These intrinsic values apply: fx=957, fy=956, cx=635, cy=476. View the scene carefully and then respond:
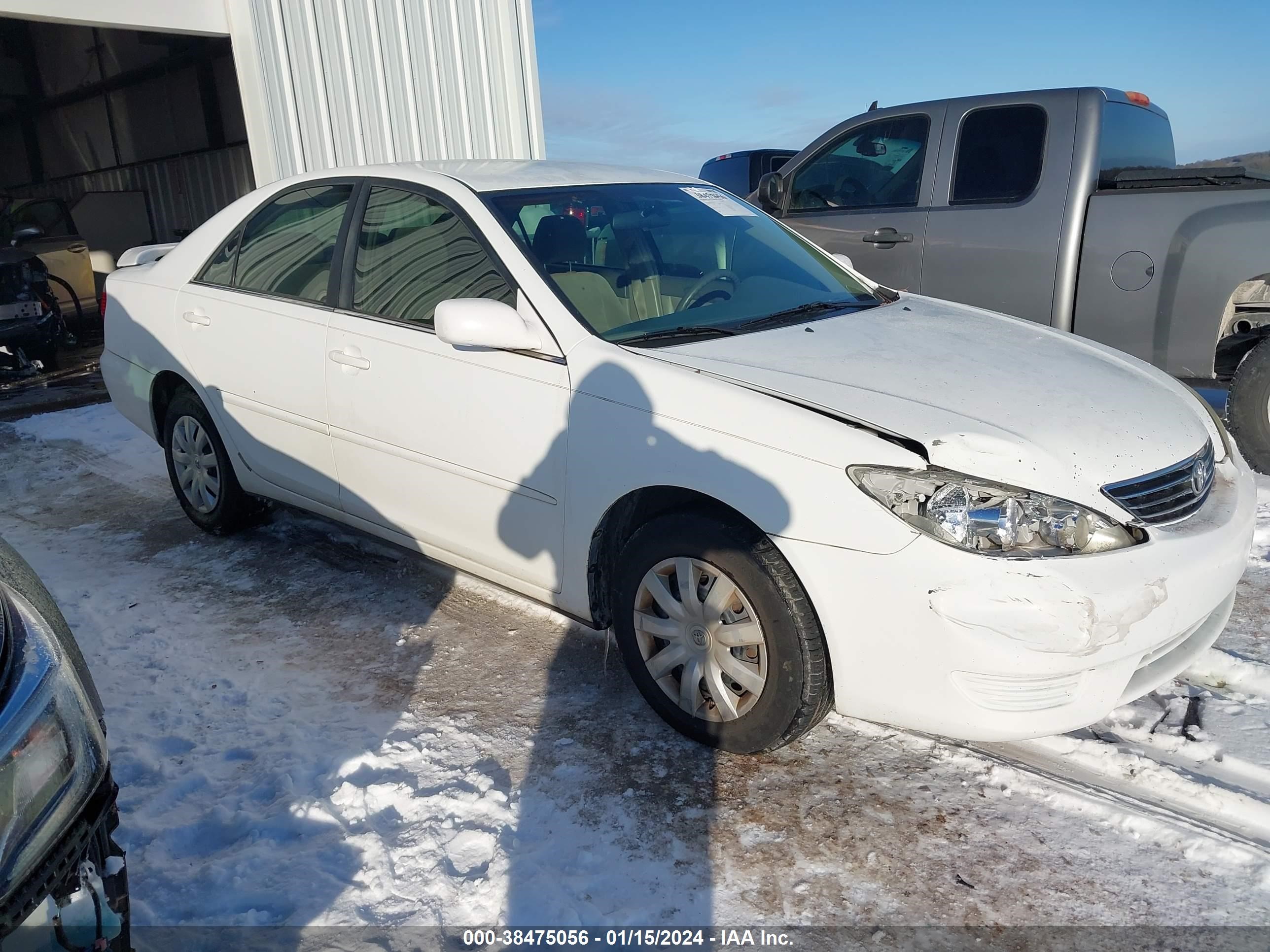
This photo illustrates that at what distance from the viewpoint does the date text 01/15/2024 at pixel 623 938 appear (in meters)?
2.15

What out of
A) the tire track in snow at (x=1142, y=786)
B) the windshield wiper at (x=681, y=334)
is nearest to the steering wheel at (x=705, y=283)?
the windshield wiper at (x=681, y=334)

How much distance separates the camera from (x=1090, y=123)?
16.8ft

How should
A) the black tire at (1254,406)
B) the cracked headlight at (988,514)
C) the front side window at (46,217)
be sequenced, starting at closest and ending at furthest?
the cracked headlight at (988,514) < the black tire at (1254,406) < the front side window at (46,217)

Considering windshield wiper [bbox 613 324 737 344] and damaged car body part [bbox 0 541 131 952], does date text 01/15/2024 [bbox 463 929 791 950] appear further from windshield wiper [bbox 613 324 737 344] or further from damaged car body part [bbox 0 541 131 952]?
windshield wiper [bbox 613 324 737 344]

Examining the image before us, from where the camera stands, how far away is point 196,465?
4.51m

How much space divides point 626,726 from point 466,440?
3.47 feet

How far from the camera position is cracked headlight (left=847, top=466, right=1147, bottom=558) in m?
2.27

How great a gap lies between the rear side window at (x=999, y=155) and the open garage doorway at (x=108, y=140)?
10885mm

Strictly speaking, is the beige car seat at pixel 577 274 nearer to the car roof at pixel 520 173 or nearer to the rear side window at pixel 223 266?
the car roof at pixel 520 173

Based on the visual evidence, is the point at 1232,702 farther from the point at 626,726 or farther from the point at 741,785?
the point at 626,726

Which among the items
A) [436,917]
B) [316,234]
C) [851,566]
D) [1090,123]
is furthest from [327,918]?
[1090,123]

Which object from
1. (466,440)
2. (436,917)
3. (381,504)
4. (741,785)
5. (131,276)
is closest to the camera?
(436,917)

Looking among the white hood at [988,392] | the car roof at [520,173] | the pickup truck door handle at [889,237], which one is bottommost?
the white hood at [988,392]

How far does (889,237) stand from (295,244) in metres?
3.43
